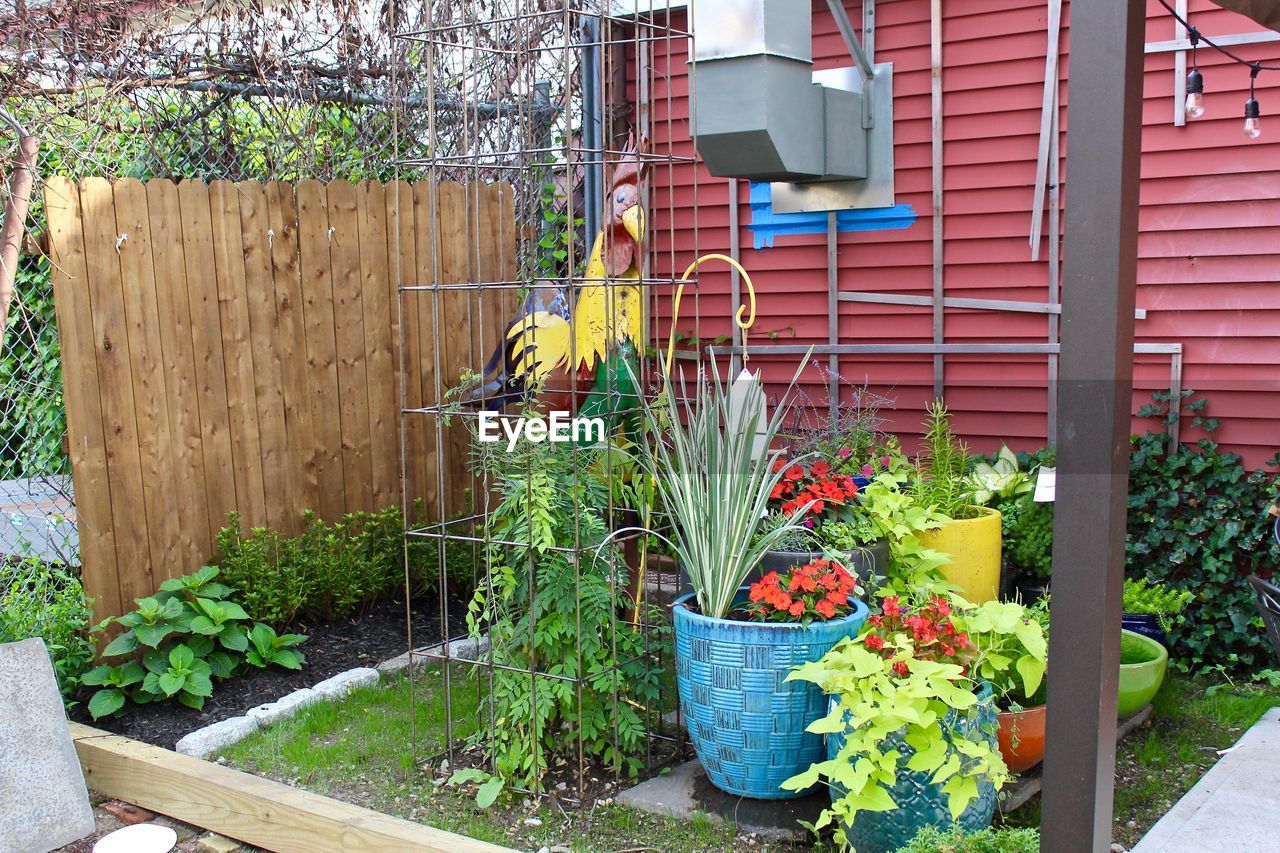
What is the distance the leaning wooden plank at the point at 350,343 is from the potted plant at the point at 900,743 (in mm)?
2814

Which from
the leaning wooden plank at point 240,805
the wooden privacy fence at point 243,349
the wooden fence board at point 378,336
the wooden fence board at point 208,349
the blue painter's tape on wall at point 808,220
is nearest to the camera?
the leaning wooden plank at point 240,805

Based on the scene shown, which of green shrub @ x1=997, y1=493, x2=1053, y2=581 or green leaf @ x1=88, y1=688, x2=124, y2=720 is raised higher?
green shrub @ x1=997, y1=493, x2=1053, y2=581

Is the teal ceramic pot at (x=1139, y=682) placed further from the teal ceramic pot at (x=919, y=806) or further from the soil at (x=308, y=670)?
the soil at (x=308, y=670)

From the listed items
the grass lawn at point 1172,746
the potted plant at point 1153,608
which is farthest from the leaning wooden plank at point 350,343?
the potted plant at point 1153,608

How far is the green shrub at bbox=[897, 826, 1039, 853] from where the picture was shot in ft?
7.92

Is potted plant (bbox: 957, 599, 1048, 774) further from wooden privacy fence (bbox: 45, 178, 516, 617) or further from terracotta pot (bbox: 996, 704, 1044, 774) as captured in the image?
wooden privacy fence (bbox: 45, 178, 516, 617)

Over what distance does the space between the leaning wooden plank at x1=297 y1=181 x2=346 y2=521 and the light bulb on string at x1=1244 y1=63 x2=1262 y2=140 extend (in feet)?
12.7

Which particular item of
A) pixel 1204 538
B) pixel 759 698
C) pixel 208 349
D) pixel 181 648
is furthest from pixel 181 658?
pixel 1204 538

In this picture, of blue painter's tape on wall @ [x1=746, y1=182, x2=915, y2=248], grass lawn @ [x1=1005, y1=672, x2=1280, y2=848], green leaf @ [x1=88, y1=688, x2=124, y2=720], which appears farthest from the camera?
blue painter's tape on wall @ [x1=746, y1=182, x2=915, y2=248]

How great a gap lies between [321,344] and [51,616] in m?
1.59

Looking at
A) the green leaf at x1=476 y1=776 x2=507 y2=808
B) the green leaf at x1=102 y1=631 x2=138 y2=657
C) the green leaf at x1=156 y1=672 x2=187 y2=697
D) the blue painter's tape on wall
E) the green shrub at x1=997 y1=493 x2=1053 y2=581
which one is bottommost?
the green leaf at x1=476 y1=776 x2=507 y2=808

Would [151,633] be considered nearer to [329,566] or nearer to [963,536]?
[329,566]

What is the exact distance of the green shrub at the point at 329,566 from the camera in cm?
438

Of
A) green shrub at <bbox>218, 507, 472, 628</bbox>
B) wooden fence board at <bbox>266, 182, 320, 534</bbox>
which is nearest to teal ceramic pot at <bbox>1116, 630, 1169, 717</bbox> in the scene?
green shrub at <bbox>218, 507, 472, 628</bbox>
